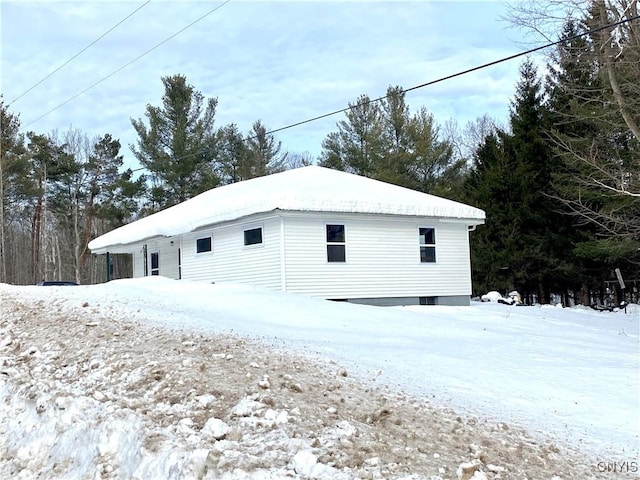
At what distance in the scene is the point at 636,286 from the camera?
92.2 feet

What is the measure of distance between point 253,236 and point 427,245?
17.9 feet

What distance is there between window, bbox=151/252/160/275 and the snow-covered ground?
12912 millimetres

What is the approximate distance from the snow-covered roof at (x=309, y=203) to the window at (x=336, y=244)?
68cm

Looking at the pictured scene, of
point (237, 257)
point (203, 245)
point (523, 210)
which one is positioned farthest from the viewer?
point (523, 210)

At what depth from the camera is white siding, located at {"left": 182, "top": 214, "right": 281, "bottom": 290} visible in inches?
620

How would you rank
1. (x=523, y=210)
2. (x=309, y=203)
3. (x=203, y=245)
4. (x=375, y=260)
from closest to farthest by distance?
1. (x=309, y=203)
2. (x=375, y=260)
3. (x=203, y=245)
4. (x=523, y=210)

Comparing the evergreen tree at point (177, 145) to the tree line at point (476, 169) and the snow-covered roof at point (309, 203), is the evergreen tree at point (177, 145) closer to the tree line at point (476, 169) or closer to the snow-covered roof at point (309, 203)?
the tree line at point (476, 169)

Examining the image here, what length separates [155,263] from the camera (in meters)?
22.8

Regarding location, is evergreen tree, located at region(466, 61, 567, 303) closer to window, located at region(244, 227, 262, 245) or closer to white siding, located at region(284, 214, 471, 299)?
white siding, located at region(284, 214, 471, 299)

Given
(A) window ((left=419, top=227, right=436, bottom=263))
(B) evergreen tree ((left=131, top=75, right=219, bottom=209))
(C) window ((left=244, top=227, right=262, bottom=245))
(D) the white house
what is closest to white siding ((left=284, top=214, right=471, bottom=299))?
(D) the white house

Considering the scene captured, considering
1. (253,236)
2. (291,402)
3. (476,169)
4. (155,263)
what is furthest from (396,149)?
(291,402)

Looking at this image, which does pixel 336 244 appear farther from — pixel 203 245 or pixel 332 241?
pixel 203 245

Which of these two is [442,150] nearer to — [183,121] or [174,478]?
[183,121]

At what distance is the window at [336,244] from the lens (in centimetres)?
1636
